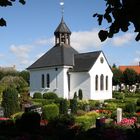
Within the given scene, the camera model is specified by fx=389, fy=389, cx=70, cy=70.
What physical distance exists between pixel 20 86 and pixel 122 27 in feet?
127

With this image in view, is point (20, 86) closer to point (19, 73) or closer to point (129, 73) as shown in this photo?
point (129, 73)

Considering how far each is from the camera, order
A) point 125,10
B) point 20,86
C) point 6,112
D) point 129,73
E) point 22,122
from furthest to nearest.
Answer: point 129,73 < point 20,86 < point 6,112 < point 22,122 < point 125,10

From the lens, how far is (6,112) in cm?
2591

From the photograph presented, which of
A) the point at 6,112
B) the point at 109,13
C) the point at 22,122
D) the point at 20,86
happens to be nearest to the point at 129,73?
the point at 20,86

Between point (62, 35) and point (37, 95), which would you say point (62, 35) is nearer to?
point (62, 35)

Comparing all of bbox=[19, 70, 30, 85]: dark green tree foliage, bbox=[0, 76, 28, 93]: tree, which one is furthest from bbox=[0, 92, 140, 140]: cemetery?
bbox=[19, 70, 30, 85]: dark green tree foliage

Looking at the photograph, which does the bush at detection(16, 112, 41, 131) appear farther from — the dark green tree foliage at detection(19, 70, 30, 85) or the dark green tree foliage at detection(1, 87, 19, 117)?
the dark green tree foliage at detection(19, 70, 30, 85)

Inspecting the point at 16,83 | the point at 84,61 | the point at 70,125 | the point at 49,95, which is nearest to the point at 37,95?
the point at 49,95

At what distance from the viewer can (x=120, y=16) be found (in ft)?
19.7

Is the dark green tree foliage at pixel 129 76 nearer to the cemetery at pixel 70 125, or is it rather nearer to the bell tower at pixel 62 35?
the bell tower at pixel 62 35

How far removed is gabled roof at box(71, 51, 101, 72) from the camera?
1790 inches

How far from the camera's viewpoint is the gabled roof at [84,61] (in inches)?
1790

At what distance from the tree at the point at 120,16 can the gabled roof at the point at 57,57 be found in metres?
39.4

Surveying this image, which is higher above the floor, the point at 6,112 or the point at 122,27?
the point at 122,27
